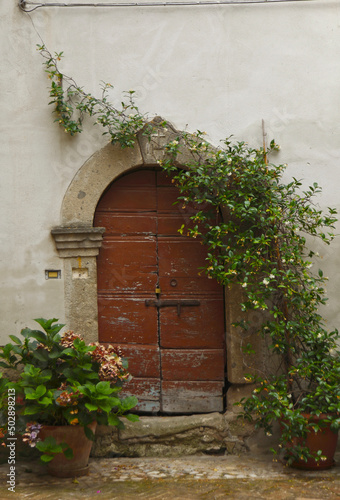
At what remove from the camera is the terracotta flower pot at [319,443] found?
434cm

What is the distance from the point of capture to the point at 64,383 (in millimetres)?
4266

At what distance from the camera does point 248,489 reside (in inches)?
161

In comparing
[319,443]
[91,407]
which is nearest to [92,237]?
[91,407]

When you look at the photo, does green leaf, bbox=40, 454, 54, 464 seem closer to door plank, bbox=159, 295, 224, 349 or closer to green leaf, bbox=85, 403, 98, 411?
green leaf, bbox=85, 403, 98, 411

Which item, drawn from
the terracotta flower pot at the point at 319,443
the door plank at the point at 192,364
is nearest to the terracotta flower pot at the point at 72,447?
the door plank at the point at 192,364

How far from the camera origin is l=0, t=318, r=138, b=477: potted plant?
409 centimetres

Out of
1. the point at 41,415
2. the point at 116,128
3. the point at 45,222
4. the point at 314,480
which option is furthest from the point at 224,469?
the point at 116,128

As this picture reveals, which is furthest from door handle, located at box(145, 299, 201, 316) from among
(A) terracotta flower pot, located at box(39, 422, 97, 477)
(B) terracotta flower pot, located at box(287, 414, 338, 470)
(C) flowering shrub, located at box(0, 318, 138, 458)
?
(B) terracotta flower pot, located at box(287, 414, 338, 470)

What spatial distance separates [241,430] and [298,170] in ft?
6.97

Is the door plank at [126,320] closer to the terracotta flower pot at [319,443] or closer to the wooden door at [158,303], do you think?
the wooden door at [158,303]

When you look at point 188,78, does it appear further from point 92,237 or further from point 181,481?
point 181,481

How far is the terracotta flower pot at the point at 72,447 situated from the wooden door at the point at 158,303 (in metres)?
0.82

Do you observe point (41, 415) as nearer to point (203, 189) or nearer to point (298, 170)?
point (203, 189)

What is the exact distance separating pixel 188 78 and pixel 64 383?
2.56 meters
